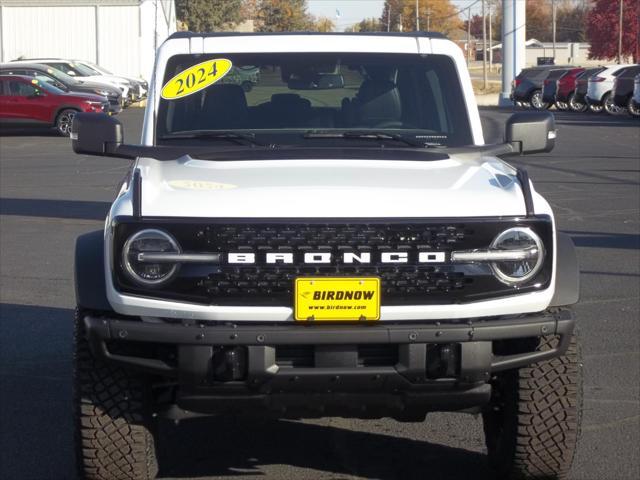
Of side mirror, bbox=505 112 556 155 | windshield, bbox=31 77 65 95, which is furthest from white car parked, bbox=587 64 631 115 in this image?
side mirror, bbox=505 112 556 155

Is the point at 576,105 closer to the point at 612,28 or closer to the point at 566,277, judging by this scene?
the point at 612,28

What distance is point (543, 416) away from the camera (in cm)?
469

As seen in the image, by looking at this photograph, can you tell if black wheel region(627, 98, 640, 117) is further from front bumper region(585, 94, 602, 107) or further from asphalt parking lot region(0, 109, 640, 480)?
asphalt parking lot region(0, 109, 640, 480)

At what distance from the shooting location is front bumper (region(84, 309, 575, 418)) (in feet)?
13.9

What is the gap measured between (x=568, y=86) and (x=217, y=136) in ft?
127

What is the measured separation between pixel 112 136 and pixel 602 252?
7034mm

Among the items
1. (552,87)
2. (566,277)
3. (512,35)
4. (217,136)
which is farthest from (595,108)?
(566,277)

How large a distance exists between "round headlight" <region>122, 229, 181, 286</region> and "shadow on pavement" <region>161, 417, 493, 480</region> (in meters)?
1.31

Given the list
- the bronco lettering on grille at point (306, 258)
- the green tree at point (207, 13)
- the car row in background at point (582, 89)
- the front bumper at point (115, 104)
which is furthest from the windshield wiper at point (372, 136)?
the green tree at point (207, 13)

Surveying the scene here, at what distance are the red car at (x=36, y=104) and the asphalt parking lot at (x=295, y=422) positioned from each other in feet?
51.0

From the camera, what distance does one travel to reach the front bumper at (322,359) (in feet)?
13.9

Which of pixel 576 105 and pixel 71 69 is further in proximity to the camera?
pixel 576 105

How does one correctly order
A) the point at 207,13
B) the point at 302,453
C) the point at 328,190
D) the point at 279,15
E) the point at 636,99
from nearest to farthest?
the point at 328,190 → the point at 302,453 → the point at 636,99 → the point at 207,13 → the point at 279,15

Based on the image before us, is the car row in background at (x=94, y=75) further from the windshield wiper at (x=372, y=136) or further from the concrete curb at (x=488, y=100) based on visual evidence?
the windshield wiper at (x=372, y=136)
